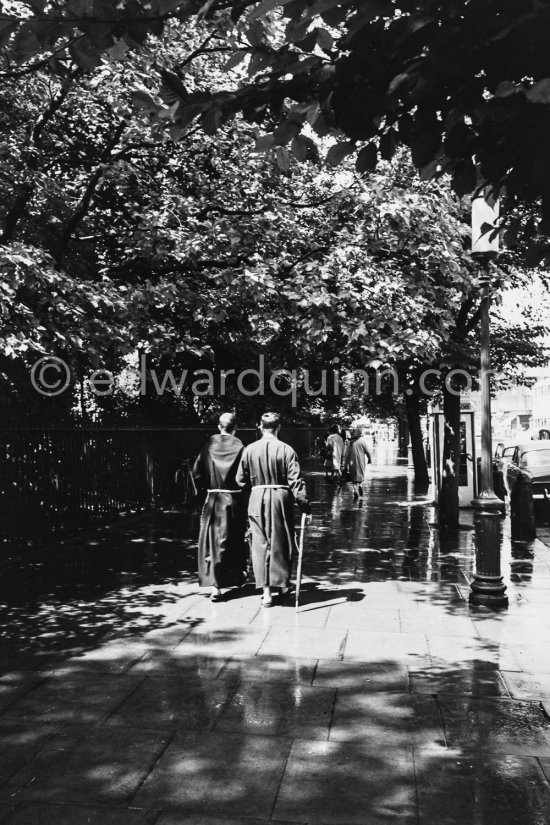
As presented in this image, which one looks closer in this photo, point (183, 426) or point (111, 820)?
point (111, 820)

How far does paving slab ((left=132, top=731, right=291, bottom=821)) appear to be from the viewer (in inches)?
125

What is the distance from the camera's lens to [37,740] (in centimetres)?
386

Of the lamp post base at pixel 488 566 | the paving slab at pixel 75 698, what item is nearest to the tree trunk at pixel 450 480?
the lamp post base at pixel 488 566

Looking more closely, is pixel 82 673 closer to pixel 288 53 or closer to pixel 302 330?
pixel 288 53

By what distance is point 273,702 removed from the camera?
Answer: 439cm

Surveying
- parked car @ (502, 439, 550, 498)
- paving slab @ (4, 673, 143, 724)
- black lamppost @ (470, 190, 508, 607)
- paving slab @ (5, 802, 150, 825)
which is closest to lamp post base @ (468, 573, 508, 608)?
black lamppost @ (470, 190, 508, 607)

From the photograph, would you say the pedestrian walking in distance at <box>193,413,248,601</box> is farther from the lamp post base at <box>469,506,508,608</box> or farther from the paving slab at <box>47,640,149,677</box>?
the lamp post base at <box>469,506,508,608</box>

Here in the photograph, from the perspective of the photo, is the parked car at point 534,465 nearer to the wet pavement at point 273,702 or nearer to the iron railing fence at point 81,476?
the iron railing fence at point 81,476

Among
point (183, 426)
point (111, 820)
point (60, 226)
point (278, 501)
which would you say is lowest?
point (111, 820)

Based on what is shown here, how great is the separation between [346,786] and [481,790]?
59 centimetres

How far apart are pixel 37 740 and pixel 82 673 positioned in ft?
3.63

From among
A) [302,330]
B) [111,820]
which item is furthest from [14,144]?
[111,820]

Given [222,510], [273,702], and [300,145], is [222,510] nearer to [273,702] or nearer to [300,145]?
[273,702]

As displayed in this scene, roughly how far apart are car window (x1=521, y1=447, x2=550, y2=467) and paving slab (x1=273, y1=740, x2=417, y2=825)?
1374 centimetres
